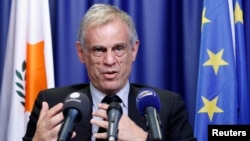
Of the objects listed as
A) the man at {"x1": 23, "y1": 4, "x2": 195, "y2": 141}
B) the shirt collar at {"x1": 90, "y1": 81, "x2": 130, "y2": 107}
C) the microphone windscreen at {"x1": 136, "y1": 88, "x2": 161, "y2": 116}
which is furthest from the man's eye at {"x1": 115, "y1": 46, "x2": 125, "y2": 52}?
the microphone windscreen at {"x1": 136, "y1": 88, "x2": 161, "y2": 116}

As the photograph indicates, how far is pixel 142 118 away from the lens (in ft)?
5.77

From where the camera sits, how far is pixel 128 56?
178 centimetres

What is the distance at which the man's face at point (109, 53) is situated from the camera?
1735 mm

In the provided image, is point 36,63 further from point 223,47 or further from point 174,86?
point 223,47

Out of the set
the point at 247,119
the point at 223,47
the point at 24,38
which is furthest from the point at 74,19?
the point at 247,119

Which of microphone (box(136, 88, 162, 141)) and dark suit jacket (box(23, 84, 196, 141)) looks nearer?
microphone (box(136, 88, 162, 141))

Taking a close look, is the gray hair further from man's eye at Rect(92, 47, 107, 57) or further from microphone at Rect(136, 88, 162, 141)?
microphone at Rect(136, 88, 162, 141)

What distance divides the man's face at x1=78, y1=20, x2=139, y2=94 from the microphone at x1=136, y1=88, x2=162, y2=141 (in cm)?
54

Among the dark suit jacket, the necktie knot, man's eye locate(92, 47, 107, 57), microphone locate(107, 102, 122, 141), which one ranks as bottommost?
the dark suit jacket

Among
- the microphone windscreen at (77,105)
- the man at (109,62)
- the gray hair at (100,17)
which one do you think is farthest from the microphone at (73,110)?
the gray hair at (100,17)

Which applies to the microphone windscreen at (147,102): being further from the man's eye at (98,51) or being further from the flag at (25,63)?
the flag at (25,63)

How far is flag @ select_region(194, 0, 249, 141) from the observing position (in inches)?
92.9

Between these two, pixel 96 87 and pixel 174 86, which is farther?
pixel 174 86

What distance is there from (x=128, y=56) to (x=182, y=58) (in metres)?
0.88
